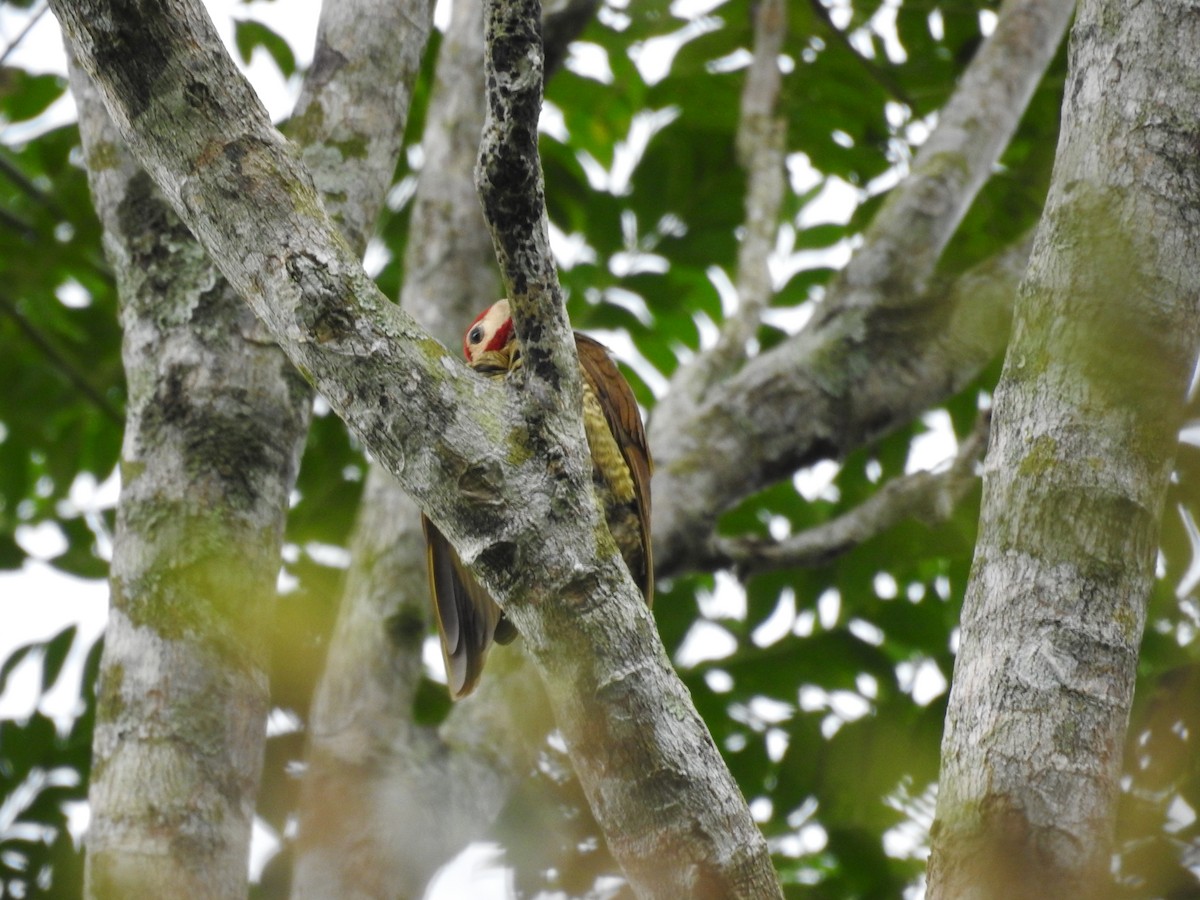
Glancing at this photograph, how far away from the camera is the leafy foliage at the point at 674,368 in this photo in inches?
142

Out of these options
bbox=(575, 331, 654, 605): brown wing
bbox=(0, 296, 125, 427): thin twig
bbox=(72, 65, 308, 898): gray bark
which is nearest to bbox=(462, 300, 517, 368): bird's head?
bbox=(575, 331, 654, 605): brown wing

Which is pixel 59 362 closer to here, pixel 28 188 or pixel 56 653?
pixel 28 188

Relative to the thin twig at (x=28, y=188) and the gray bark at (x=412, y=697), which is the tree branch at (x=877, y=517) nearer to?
the gray bark at (x=412, y=697)

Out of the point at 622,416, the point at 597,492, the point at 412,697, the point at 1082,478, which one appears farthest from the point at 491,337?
the point at 1082,478

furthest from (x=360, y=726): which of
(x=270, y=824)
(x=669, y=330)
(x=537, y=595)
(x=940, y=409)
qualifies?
(x=940, y=409)

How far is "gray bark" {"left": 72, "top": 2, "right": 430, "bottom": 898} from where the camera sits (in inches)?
85.3

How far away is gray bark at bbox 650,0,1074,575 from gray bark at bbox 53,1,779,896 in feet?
7.20

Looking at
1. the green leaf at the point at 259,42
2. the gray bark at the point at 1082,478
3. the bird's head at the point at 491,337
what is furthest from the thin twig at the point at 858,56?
the gray bark at the point at 1082,478

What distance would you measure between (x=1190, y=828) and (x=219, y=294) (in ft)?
6.62

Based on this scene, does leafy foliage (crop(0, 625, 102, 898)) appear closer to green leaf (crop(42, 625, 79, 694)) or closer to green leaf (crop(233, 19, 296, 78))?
green leaf (crop(42, 625, 79, 694))

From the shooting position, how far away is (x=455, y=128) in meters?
4.11

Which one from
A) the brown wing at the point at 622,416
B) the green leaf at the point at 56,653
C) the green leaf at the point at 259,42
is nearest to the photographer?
the brown wing at the point at 622,416

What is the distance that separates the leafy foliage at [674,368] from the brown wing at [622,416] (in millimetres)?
740

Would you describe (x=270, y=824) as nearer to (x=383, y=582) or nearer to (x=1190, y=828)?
(x=383, y=582)
